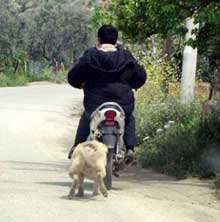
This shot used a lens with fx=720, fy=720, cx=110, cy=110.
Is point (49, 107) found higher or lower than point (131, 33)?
lower

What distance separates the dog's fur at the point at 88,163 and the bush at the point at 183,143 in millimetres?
3041

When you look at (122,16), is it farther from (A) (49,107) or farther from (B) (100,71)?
(A) (49,107)

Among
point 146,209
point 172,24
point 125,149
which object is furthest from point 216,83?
point 146,209

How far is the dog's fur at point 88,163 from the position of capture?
8.37m

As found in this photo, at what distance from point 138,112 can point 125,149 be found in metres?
8.22

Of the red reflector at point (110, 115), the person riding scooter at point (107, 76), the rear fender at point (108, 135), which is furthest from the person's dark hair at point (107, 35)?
the rear fender at point (108, 135)

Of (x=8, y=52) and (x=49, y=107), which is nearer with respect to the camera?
(x=49, y=107)

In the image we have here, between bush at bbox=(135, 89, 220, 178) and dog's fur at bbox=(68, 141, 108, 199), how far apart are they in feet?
9.98

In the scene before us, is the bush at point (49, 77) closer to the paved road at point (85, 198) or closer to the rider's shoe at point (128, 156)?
the paved road at point (85, 198)

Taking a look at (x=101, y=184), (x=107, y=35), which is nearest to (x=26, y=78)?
(x=107, y=35)

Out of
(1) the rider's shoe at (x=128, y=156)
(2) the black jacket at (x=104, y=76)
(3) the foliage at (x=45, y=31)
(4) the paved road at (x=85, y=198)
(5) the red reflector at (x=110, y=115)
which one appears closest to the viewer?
(4) the paved road at (x=85, y=198)

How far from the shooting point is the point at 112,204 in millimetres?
8328

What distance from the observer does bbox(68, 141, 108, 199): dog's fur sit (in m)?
8.37

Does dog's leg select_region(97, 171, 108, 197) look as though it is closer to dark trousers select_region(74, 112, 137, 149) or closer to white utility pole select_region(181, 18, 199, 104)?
dark trousers select_region(74, 112, 137, 149)
